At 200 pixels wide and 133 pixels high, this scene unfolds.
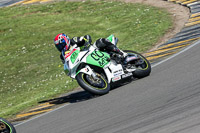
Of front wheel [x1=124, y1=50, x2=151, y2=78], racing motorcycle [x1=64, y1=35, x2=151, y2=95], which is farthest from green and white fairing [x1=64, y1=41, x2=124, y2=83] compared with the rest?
front wheel [x1=124, y1=50, x2=151, y2=78]

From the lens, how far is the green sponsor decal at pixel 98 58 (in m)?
10.7

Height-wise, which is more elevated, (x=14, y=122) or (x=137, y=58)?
(x=137, y=58)

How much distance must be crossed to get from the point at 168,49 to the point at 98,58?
3.73 m

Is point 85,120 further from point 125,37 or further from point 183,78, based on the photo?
point 125,37

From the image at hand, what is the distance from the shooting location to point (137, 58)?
11227 mm

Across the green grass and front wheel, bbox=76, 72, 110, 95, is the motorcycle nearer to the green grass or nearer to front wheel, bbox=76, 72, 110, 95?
front wheel, bbox=76, 72, 110, 95

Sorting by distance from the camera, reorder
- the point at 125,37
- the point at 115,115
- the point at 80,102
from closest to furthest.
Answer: the point at 115,115 → the point at 80,102 → the point at 125,37

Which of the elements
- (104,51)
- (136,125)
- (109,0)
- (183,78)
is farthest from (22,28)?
(136,125)

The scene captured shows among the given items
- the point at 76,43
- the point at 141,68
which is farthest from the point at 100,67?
the point at 141,68

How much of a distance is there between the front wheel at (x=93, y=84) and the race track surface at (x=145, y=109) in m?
0.19

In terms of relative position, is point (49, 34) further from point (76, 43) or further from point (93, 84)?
point (93, 84)

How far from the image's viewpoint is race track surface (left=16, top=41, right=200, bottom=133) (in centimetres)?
693

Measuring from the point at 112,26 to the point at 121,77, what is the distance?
10425 millimetres

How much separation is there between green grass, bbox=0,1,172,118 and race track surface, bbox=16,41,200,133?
8.94 ft
